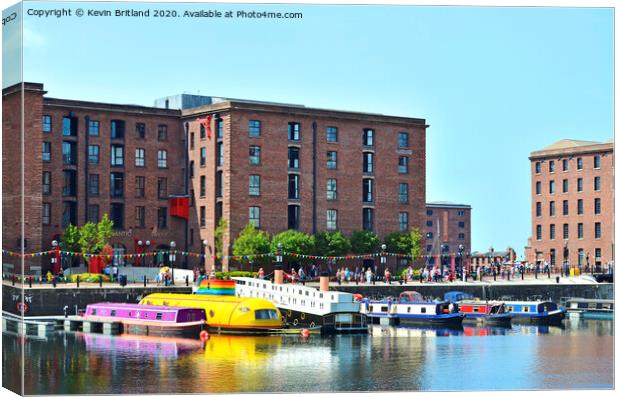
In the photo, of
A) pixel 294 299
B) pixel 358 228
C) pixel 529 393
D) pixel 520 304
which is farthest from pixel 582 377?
pixel 358 228

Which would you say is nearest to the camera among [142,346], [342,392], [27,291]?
[342,392]

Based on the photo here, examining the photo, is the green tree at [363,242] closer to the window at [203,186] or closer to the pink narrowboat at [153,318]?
the window at [203,186]

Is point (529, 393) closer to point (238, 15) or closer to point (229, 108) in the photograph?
point (238, 15)

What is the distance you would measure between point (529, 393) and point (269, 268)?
1780 inches

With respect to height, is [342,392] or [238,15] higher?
[238,15]

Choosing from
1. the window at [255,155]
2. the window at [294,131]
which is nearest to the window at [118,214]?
the window at [255,155]

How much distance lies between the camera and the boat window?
2258 inches

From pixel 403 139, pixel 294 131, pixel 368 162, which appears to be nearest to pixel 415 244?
pixel 368 162

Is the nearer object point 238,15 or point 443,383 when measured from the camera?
point 238,15

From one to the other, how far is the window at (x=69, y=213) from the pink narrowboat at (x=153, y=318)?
659 inches

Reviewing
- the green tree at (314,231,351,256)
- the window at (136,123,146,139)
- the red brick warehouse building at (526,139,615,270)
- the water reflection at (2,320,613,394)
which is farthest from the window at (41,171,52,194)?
the red brick warehouse building at (526,139,615,270)

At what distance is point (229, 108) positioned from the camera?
8031cm

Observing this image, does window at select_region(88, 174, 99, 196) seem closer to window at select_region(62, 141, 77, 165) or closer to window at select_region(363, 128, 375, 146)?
window at select_region(62, 141, 77, 165)

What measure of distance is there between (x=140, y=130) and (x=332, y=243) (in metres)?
14.2
